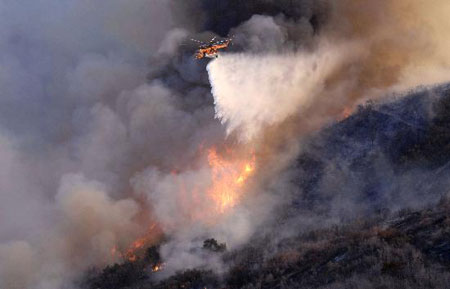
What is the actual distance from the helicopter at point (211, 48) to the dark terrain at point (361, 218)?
885cm

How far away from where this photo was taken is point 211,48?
36.2m

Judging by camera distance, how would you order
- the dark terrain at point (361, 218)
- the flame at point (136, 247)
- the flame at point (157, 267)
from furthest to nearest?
the flame at point (136, 247) < the flame at point (157, 267) < the dark terrain at point (361, 218)

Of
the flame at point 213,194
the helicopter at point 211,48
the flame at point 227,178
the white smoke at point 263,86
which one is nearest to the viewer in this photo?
the flame at point 213,194

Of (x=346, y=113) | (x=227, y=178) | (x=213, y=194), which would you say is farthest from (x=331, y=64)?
(x=213, y=194)

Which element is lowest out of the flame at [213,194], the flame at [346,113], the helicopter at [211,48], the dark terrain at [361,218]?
the dark terrain at [361,218]

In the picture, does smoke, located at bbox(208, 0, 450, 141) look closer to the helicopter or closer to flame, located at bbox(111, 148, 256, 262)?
the helicopter

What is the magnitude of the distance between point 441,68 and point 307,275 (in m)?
24.7

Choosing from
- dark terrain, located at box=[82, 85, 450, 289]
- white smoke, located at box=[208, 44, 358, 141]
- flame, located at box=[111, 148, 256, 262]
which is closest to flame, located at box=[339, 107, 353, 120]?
dark terrain, located at box=[82, 85, 450, 289]

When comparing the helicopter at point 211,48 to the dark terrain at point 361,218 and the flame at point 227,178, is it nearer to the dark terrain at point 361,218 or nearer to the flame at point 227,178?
the flame at point 227,178

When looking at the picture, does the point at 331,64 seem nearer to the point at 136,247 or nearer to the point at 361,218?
the point at 361,218

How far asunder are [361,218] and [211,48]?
16151mm

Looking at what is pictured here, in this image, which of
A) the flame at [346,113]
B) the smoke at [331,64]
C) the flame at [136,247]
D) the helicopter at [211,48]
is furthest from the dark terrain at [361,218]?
the helicopter at [211,48]

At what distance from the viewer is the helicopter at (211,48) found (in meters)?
35.7

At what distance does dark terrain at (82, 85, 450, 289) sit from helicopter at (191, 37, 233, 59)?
8.85 meters
